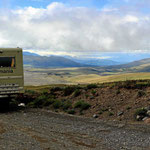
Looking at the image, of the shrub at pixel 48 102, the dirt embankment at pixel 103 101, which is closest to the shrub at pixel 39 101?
the dirt embankment at pixel 103 101

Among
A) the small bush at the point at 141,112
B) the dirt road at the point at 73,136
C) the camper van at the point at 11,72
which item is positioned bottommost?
the dirt road at the point at 73,136

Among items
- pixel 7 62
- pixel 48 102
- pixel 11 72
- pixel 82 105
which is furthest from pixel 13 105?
pixel 82 105

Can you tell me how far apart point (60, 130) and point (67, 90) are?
37.9 feet

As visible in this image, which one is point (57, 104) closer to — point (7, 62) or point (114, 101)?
point (114, 101)

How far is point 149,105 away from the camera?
16.1 meters

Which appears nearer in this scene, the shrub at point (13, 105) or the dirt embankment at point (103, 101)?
the dirt embankment at point (103, 101)

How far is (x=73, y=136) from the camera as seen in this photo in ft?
36.0

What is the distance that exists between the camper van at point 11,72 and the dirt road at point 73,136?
498cm

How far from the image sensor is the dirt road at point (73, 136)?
29.7 feet

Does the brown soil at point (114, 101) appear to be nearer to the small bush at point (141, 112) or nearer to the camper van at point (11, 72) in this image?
the small bush at point (141, 112)

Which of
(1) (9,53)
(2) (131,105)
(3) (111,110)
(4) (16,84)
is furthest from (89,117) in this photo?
(1) (9,53)

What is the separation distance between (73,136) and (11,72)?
31.8 ft

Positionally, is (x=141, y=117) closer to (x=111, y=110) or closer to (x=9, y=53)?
(x=111, y=110)

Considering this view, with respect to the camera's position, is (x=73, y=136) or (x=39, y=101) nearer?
(x=73, y=136)
